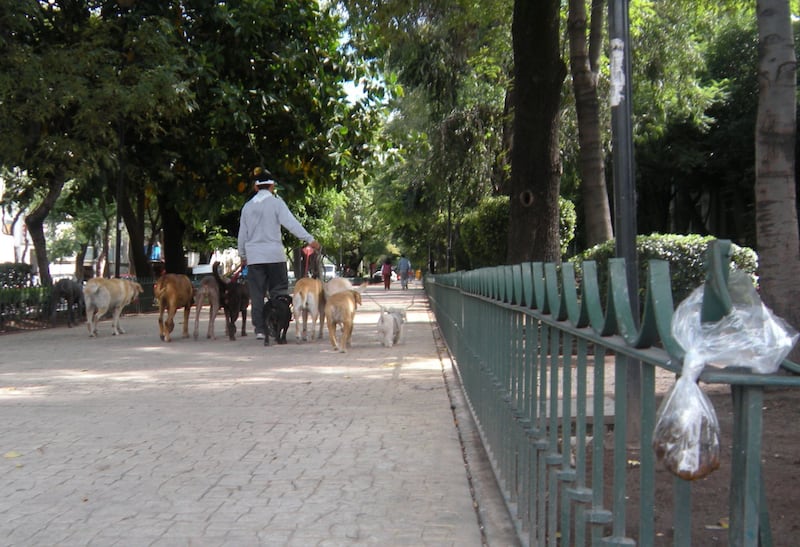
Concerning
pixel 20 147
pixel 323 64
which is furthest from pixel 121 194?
pixel 323 64

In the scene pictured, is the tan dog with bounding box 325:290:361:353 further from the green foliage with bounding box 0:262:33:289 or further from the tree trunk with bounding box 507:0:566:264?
the green foliage with bounding box 0:262:33:289

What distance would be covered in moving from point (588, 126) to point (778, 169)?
219 inches

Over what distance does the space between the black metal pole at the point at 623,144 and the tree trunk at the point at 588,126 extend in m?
6.60

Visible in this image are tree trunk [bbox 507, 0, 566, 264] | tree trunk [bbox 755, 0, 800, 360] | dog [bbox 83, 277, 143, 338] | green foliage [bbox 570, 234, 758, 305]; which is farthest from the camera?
dog [bbox 83, 277, 143, 338]

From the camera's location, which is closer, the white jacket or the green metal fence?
the green metal fence

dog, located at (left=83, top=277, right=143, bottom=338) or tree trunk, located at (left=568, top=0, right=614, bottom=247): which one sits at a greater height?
tree trunk, located at (left=568, top=0, right=614, bottom=247)

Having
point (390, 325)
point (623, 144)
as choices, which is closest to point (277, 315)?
point (390, 325)

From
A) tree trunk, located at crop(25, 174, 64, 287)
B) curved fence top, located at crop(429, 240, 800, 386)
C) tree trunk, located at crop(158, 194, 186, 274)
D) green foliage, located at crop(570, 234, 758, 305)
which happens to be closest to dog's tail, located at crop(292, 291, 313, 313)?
green foliage, located at crop(570, 234, 758, 305)

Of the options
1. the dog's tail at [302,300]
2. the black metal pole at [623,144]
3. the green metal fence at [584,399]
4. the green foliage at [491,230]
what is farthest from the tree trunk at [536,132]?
the green metal fence at [584,399]

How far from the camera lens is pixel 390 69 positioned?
23.3 meters

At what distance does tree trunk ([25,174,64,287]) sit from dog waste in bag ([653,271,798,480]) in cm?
1803

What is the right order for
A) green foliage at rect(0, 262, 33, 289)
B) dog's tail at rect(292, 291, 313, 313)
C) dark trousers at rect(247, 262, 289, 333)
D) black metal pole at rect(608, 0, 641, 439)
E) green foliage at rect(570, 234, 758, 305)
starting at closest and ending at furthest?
black metal pole at rect(608, 0, 641, 439), green foliage at rect(570, 234, 758, 305), dark trousers at rect(247, 262, 289, 333), dog's tail at rect(292, 291, 313, 313), green foliage at rect(0, 262, 33, 289)

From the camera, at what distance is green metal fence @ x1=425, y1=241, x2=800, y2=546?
1.62m

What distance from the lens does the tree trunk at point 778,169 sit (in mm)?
7551
